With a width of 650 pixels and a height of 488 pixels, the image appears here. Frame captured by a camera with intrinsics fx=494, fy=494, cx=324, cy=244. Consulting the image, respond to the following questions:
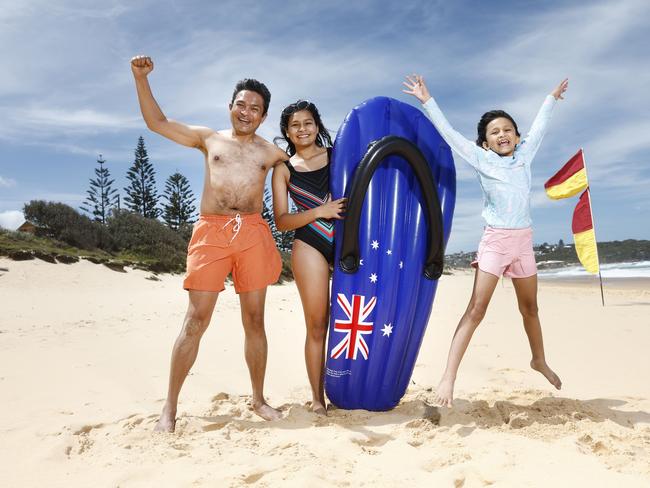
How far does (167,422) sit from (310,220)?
1.39 m

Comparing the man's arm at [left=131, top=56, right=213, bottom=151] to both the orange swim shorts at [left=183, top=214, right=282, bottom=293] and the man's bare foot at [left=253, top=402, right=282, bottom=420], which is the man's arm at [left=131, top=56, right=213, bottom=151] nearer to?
the orange swim shorts at [left=183, top=214, right=282, bottom=293]

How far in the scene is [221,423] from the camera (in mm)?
2863

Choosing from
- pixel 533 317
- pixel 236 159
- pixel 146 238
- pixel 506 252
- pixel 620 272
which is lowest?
pixel 620 272

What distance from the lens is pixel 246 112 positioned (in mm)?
3031

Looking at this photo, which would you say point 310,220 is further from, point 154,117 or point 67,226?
point 67,226

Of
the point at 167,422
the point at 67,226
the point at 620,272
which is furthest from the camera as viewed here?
the point at 620,272

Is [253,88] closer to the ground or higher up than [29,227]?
closer to the ground

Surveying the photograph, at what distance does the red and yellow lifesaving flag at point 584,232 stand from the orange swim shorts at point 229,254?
4074mm

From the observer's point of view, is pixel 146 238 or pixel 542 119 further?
pixel 146 238

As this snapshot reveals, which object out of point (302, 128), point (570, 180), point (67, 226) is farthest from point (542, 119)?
point (67, 226)

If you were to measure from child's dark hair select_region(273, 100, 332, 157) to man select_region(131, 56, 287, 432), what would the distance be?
0.45ft

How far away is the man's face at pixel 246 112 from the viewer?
303 cm

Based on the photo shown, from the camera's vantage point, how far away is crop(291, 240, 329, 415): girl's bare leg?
298cm

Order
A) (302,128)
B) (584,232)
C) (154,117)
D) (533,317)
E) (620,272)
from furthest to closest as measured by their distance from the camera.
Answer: (620,272) < (584,232) < (533,317) < (302,128) < (154,117)
